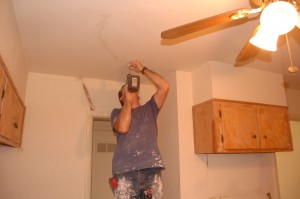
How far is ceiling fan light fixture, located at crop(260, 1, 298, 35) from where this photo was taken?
3.25 ft

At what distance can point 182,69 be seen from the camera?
271cm

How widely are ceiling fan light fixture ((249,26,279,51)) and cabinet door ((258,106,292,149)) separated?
4.98ft

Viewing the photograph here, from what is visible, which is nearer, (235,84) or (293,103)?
(235,84)

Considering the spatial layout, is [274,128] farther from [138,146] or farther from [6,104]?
[6,104]

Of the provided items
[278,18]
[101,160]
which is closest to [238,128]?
[278,18]

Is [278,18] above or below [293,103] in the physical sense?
below

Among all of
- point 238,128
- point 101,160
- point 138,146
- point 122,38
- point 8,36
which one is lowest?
point 101,160

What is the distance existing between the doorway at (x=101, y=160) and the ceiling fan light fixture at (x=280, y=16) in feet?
10.8

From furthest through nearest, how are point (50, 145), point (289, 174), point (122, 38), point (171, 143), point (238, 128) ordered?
point (289, 174), point (171, 143), point (50, 145), point (238, 128), point (122, 38)

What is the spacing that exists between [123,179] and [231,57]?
5.22ft

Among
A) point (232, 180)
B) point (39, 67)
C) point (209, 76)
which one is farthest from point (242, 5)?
point (39, 67)

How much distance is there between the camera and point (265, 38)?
117 cm

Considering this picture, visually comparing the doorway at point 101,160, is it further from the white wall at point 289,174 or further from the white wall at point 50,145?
the white wall at point 289,174

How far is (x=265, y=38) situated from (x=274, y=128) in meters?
1.73
